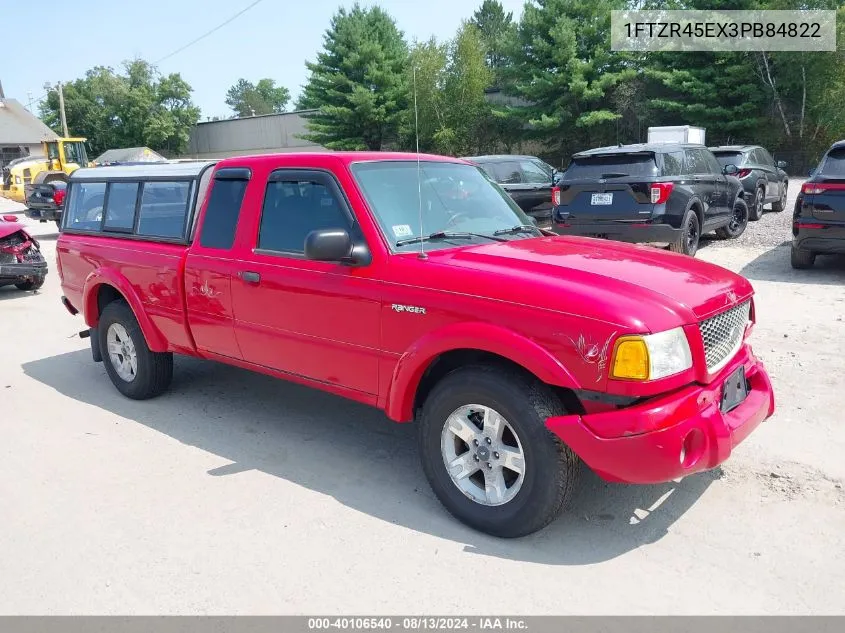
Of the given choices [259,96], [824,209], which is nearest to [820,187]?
[824,209]

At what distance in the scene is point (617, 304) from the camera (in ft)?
10.1

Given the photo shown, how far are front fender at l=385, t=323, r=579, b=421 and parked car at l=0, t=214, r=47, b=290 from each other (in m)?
8.97

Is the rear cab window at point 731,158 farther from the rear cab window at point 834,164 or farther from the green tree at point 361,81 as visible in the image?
the green tree at point 361,81

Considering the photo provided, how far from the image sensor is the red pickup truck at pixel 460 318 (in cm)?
309

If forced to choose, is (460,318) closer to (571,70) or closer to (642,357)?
(642,357)

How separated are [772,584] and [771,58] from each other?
31.7 m

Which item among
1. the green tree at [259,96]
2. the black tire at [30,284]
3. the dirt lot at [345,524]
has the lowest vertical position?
the dirt lot at [345,524]

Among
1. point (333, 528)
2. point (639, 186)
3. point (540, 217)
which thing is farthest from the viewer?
point (540, 217)

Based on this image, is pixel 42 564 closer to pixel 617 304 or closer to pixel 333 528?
pixel 333 528

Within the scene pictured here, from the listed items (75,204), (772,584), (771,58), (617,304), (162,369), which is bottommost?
(772,584)

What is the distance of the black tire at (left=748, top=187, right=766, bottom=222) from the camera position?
14133mm

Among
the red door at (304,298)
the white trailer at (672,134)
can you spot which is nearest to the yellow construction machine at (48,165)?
the white trailer at (672,134)

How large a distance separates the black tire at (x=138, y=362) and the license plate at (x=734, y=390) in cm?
422

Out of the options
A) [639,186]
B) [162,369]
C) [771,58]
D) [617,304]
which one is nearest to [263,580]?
[617,304]
